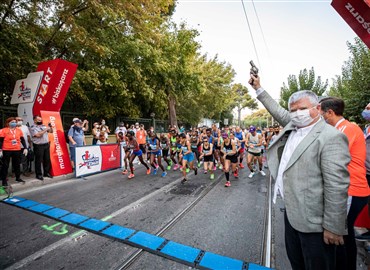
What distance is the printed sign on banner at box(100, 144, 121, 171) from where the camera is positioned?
905cm

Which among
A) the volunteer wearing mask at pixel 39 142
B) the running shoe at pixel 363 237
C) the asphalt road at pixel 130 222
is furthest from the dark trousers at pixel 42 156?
the running shoe at pixel 363 237

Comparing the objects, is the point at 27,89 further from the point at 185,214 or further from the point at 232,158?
the point at 232,158

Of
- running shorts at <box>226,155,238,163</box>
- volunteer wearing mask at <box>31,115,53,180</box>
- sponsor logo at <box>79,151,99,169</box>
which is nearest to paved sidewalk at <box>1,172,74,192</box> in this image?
volunteer wearing mask at <box>31,115,53,180</box>

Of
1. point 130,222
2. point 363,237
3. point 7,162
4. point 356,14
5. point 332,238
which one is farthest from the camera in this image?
point 7,162

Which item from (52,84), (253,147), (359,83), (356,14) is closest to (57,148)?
(52,84)

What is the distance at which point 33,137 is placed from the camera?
683 centimetres

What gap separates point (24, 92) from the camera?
8047 millimetres

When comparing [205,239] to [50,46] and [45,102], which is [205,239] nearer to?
[45,102]

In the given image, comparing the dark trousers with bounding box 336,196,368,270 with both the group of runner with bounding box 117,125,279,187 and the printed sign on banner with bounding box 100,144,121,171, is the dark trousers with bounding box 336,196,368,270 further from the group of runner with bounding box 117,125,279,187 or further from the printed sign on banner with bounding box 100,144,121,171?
the printed sign on banner with bounding box 100,144,121,171

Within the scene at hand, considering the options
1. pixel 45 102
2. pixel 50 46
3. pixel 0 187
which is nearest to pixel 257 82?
pixel 0 187

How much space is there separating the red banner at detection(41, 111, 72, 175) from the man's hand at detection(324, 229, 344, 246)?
825 cm

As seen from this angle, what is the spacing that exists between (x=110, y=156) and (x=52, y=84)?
372 cm

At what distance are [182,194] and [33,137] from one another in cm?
538

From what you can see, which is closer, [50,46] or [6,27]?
[6,27]
